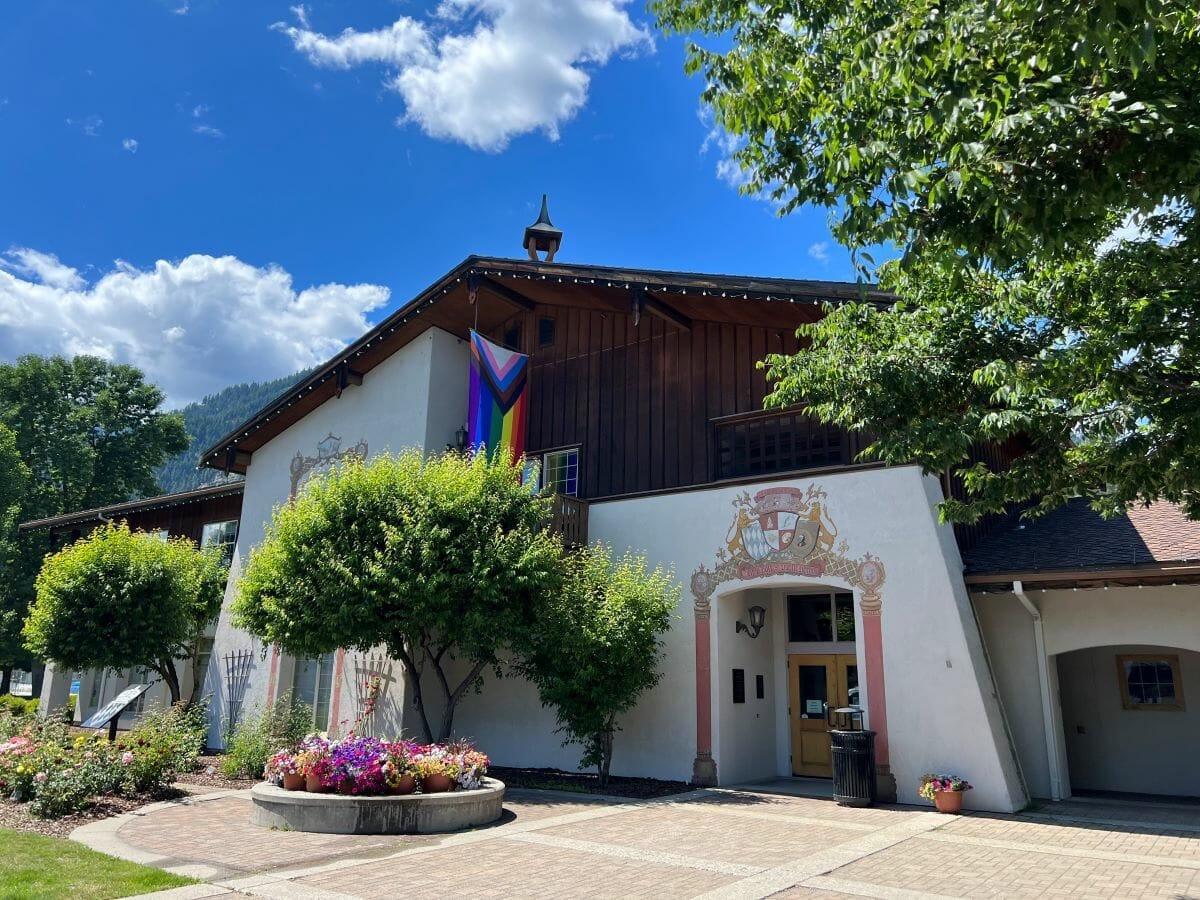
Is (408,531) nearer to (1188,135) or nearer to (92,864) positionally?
(92,864)

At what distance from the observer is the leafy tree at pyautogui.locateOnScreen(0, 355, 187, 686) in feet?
130

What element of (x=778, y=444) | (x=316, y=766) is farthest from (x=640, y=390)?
(x=316, y=766)

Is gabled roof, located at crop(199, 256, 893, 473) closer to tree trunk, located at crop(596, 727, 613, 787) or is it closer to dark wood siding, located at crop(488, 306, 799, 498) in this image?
dark wood siding, located at crop(488, 306, 799, 498)

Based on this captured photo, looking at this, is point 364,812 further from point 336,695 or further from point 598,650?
point 336,695

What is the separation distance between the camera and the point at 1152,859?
27.1ft

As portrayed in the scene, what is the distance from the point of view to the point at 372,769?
9844mm

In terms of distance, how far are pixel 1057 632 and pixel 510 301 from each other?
38.9 feet

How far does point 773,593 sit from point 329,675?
31.2ft

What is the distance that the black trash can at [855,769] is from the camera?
11.5 metres

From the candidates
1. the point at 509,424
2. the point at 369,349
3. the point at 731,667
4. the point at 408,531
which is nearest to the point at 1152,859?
the point at 731,667

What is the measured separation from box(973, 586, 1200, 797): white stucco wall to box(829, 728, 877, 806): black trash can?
2.74m

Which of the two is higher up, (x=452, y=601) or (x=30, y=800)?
(x=452, y=601)

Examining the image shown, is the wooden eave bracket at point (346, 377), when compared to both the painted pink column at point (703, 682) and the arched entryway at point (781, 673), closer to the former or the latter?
the painted pink column at point (703, 682)

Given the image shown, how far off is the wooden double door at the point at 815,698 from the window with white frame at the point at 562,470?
5266 mm
